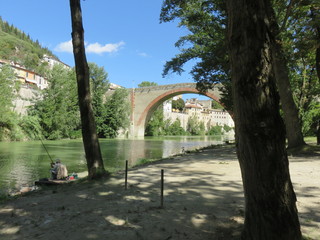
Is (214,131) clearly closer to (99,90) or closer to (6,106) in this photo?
(99,90)

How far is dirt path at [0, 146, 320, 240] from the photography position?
120 inches

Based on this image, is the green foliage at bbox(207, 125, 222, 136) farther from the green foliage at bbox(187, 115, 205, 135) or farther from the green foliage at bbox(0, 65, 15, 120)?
the green foliage at bbox(0, 65, 15, 120)

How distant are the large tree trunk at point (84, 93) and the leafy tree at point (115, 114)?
115 ft

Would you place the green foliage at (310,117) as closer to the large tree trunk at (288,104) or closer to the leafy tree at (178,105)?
the large tree trunk at (288,104)

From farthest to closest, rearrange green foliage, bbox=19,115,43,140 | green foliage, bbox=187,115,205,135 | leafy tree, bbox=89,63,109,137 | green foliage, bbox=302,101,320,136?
green foliage, bbox=187,115,205,135 < leafy tree, bbox=89,63,109,137 < green foliage, bbox=19,115,43,140 < green foliage, bbox=302,101,320,136

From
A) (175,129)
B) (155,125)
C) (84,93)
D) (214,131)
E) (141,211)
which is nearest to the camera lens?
(141,211)

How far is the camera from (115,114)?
41688mm

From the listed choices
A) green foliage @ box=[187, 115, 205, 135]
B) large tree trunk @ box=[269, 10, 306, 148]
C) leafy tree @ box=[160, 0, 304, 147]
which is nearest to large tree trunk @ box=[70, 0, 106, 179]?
leafy tree @ box=[160, 0, 304, 147]

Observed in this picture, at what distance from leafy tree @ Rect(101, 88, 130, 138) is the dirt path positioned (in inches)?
1409

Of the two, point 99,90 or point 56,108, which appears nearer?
point 56,108

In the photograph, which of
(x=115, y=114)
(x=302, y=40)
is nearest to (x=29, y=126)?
(x=115, y=114)

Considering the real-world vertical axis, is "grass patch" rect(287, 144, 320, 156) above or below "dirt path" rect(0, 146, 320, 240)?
above

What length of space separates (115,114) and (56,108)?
446 inches

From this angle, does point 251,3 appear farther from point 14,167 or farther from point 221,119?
point 221,119
